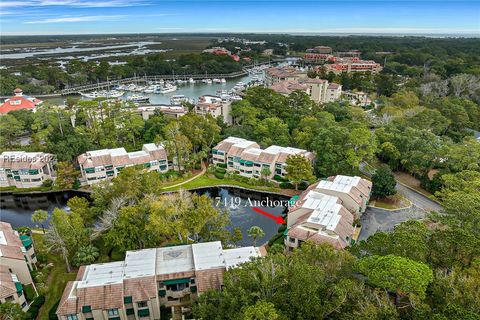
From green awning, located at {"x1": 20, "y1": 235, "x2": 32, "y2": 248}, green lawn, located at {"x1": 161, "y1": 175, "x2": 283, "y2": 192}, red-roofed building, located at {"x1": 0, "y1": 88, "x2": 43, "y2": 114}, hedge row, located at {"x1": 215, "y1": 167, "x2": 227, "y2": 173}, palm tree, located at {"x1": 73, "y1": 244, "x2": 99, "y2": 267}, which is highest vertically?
red-roofed building, located at {"x1": 0, "y1": 88, "x2": 43, "y2": 114}

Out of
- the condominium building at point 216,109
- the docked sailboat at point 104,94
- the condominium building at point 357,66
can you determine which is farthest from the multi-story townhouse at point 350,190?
the condominium building at point 357,66

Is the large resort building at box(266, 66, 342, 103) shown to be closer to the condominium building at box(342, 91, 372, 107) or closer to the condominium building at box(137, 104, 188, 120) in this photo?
the condominium building at box(342, 91, 372, 107)

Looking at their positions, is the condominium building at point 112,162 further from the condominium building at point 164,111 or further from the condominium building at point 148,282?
the condominium building at point 148,282

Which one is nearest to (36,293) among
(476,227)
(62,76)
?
(476,227)

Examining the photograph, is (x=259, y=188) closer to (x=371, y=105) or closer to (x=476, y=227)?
(x=476, y=227)

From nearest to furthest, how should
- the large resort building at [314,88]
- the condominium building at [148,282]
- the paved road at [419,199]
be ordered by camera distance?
the condominium building at [148,282] → the paved road at [419,199] → the large resort building at [314,88]

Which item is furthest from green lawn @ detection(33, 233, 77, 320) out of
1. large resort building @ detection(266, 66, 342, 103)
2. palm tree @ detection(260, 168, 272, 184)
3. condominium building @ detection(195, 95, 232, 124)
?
large resort building @ detection(266, 66, 342, 103)
